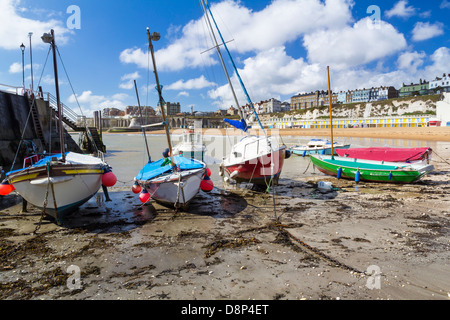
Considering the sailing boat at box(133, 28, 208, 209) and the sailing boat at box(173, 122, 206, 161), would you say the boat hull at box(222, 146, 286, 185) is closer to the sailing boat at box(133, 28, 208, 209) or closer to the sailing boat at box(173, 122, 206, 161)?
the sailing boat at box(133, 28, 208, 209)

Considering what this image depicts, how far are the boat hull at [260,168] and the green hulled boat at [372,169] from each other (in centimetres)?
475

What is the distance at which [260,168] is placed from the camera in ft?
41.7

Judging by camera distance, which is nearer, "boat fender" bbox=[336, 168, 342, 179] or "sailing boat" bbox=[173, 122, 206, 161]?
"boat fender" bbox=[336, 168, 342, 179]

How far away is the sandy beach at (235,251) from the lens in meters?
5.03

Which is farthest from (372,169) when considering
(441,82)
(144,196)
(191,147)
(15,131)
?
(441,82)

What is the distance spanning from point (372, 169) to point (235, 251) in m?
11.3

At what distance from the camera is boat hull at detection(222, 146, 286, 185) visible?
40.8 ft

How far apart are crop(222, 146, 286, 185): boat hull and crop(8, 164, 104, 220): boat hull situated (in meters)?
Result: 6.56

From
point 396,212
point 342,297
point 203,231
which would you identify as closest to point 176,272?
point 203,231

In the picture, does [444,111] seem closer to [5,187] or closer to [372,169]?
[372,169]

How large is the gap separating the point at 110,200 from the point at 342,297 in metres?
9.83

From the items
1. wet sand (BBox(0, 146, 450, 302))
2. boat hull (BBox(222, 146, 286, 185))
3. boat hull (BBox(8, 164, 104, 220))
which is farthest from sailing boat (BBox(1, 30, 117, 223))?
boat hull (BBox(222, 146, 286, 185))

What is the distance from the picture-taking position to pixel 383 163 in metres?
15.3

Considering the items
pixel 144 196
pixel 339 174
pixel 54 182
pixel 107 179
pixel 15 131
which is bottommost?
pixel 339 174
